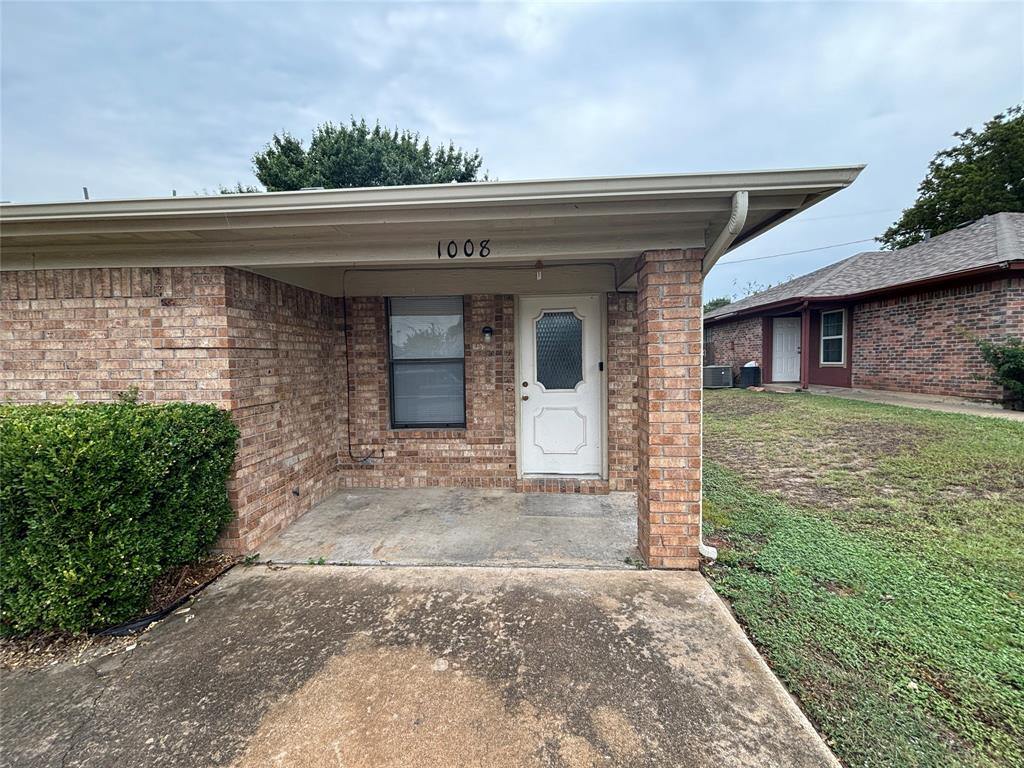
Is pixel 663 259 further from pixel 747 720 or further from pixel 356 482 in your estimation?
pixel 356 482

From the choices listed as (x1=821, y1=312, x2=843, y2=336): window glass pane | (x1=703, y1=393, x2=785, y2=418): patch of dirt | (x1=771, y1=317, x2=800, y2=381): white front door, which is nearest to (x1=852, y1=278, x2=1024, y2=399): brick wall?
(x1=821, y1=312, x2=843, y2=336): window glass pane

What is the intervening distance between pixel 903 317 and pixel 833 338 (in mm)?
2249

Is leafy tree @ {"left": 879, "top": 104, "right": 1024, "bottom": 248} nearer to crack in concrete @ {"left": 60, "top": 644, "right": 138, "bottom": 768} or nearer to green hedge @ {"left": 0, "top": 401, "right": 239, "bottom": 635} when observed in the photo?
green hedge @ {"left": 0, "top": 401, "right": 239, "bottom": 635}

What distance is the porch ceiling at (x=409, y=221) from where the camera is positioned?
2.35m

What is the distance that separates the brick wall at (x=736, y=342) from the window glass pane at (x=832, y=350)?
5.60 ft

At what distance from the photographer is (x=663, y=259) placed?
2.81 meters

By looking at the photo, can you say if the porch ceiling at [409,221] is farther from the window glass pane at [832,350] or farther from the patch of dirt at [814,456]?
the window glass pane at [832,350]

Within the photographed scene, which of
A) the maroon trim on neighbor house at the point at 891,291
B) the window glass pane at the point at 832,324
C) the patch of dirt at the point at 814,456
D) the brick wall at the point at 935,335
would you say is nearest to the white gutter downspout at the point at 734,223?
the patch of dirt at the point at 814,456

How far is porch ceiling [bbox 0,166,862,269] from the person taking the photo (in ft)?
7.72

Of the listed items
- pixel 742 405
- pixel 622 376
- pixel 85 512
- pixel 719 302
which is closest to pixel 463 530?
pixel 622 376

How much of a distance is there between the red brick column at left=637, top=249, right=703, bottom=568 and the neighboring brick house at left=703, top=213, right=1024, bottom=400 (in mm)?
9287

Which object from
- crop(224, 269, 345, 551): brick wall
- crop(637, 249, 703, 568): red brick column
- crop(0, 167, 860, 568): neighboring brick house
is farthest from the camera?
crop(224, 269, 345, 551): brick wall

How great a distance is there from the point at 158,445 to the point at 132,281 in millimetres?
1395

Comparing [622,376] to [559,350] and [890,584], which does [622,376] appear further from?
[890,584]
